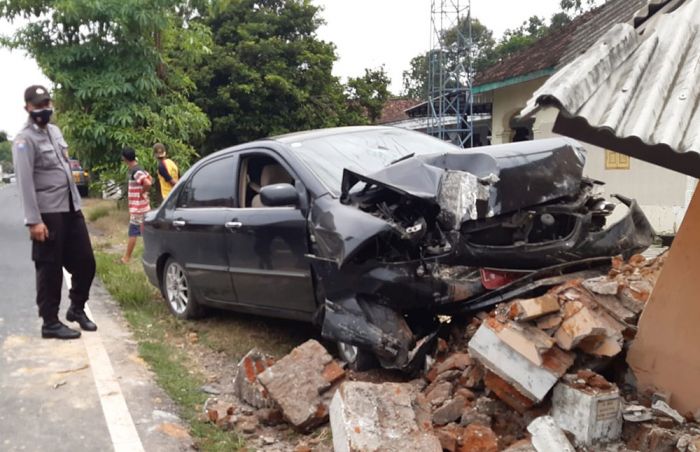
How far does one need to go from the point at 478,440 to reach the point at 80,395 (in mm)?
2697

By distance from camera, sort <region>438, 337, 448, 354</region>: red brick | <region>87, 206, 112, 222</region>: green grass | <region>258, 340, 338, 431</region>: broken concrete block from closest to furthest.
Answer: <region>258, 340, 338, 431</region>: broken concrete block, <region>438, 337, 448, 354</region>: red brick, <region>87, 206, 112, 222</region>: green grass

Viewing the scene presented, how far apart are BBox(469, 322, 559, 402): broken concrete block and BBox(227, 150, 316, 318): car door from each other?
164cm

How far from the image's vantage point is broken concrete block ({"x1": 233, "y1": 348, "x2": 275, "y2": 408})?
435 cm

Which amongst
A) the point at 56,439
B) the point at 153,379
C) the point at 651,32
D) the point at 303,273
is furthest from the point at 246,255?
the point at 651,32

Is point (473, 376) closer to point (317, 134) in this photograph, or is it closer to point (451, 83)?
point (317, 134)

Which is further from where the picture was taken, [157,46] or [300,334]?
[157,46]

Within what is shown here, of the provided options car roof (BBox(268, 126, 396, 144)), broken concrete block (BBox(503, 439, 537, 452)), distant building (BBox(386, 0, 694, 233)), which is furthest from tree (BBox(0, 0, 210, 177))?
broken concrete block (BBox(503, 439, 537, 452))

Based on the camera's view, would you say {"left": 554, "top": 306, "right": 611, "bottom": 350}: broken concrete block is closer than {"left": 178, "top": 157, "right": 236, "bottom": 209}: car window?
Yes

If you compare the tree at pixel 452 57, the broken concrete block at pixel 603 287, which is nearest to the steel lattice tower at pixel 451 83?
the tree at pixel 452 57

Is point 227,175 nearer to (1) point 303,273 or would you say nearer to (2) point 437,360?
(1) point 303,273

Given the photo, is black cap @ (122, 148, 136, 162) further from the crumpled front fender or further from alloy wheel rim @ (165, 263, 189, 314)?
the crumpled front fender

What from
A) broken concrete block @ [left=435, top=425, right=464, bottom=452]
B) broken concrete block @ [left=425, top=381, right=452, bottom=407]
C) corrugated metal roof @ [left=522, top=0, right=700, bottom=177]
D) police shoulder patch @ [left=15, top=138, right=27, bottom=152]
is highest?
corrugated metal roof @ [left=522, top=0, right=700, bottom=177]

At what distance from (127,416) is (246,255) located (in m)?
1.67

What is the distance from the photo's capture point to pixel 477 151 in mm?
4445
